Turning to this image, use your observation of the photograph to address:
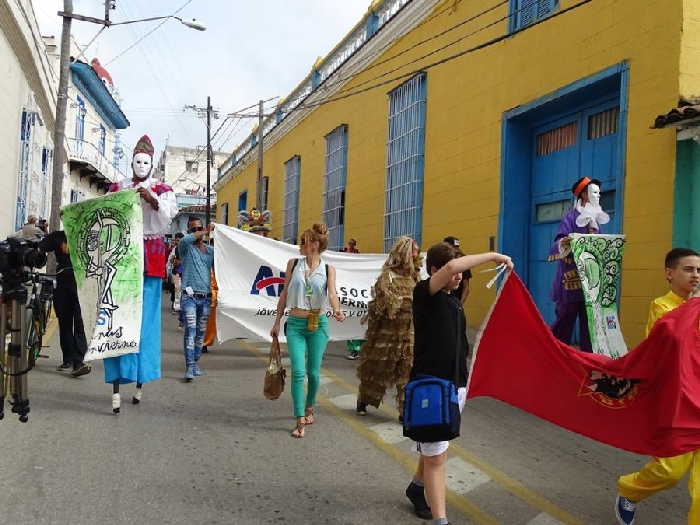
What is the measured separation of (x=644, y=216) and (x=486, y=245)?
350 cm

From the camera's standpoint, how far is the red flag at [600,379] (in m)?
3.24

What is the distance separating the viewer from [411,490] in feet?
12.6

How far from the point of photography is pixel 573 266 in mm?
6574

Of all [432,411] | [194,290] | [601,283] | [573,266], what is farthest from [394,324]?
[194,290]

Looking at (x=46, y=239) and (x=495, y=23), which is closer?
(x=46, y=239)

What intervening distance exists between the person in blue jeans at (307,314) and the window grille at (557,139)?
5513 mm

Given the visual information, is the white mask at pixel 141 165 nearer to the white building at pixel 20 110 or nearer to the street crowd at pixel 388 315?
the street crowd at pixel 388 315

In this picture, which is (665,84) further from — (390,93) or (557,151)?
(390,93)

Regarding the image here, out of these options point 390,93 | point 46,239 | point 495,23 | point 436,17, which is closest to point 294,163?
point 390,93

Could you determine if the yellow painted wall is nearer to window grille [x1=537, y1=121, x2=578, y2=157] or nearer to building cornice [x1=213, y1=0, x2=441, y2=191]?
window grille [x1=537, y1=121, x2=578, y2=157]

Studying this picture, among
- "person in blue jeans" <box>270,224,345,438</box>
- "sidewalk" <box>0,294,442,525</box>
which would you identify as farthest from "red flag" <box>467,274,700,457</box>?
"person in blue jeans" <box>270,224,345,438</box>

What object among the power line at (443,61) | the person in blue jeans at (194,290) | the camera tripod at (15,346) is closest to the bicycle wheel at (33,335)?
the person in blue jeans at (194,290)

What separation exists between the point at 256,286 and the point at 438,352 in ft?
19.3

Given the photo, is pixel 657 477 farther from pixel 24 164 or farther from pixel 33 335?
pixel 24 164
